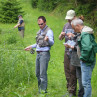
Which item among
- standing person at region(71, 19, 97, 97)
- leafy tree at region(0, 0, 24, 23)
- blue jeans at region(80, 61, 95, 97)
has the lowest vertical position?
blue jeans at region(80, 61, 95, 97)

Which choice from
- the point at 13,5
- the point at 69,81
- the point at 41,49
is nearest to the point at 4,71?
the point at 41,49

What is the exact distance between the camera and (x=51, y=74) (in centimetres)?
705

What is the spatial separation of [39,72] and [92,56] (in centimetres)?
157

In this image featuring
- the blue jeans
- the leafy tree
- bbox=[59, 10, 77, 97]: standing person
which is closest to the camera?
the blue jeans

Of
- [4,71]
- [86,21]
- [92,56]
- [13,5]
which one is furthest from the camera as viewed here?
[13,5]

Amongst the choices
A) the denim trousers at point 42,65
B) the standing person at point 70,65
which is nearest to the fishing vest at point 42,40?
the denim trousers at point 42,65

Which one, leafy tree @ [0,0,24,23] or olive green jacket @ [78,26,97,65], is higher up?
leafy tree @ [0,0,24,23]

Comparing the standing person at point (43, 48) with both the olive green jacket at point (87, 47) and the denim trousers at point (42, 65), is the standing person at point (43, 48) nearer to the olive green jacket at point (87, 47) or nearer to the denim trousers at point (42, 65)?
the denim trousers at point (42, 65)

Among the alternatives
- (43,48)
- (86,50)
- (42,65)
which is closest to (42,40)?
(43,48)

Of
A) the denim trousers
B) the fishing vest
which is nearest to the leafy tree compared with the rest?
the fishing vest

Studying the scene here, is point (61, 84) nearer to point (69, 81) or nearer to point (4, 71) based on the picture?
point (69, 81)

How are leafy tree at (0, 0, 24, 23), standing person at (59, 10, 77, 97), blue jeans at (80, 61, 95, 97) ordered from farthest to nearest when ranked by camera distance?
leafy tree at (0, 0, 24, 23), standing person at (59, 10, 77, 97), blue jeans at (80, 61, 95, 97)

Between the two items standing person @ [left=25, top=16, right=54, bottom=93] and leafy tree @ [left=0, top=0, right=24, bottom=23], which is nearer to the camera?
standing person @ [left=25, top=16, right=54, bottom=93]

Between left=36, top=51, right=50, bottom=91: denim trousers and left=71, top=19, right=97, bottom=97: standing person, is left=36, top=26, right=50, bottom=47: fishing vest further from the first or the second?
left=71, top=19, right=97, bottom=97: standing person
